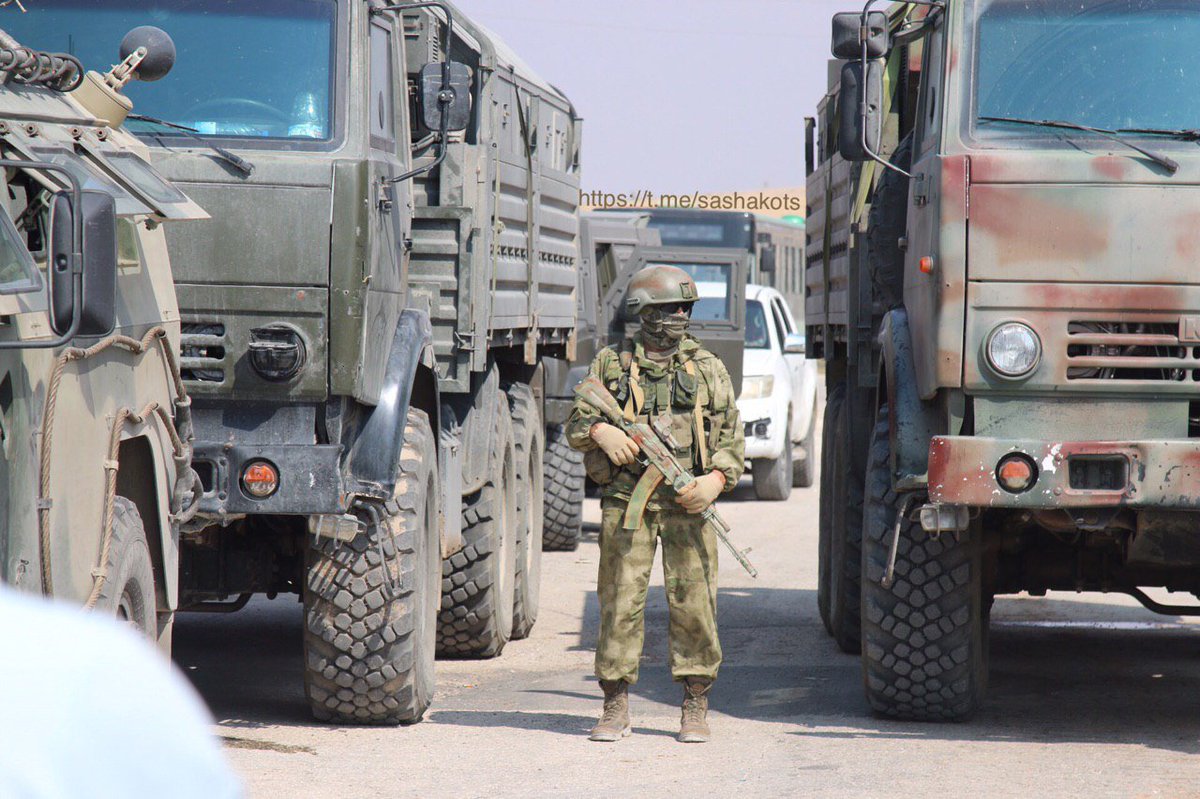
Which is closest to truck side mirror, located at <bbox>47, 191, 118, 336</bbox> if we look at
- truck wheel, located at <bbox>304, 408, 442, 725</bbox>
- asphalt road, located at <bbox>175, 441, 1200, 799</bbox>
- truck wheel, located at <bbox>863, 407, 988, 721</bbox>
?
asphalt road, located at <bbox>175, 441, 1200, 799</bbox>

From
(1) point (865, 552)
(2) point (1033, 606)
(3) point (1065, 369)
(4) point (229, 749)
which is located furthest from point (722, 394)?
(2) point (1033, 606)

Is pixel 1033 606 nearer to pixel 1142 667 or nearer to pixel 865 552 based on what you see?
pixel 1142 667

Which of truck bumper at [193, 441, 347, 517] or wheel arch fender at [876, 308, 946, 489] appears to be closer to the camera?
truck bumper at [193, 441, 347, 517]

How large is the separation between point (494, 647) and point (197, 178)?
11.2 feet

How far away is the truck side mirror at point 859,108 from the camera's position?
6.81 m

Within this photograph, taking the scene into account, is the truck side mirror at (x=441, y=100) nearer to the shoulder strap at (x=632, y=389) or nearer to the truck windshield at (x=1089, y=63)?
the shoulder strap at (x=632, y=389)

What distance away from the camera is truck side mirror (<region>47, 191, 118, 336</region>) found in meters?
3.86

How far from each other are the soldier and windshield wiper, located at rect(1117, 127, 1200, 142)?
1682 mm

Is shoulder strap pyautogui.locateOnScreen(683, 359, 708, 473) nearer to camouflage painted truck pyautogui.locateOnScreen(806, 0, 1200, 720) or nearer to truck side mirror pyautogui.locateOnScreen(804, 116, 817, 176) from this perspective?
camouflage painted truck pyautogui.locateOnScreen(806, 0, 1200, 720)

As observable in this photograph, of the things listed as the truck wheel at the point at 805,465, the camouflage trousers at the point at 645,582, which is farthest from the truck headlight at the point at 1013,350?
the truck wheel at the point at 805,465

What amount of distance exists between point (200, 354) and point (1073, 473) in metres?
2.95

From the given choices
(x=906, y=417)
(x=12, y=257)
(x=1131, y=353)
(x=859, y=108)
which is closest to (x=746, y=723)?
(x=906, y=417)

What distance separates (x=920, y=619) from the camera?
6.84 metres

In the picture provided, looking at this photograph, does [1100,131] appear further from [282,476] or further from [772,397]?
[772,397]
